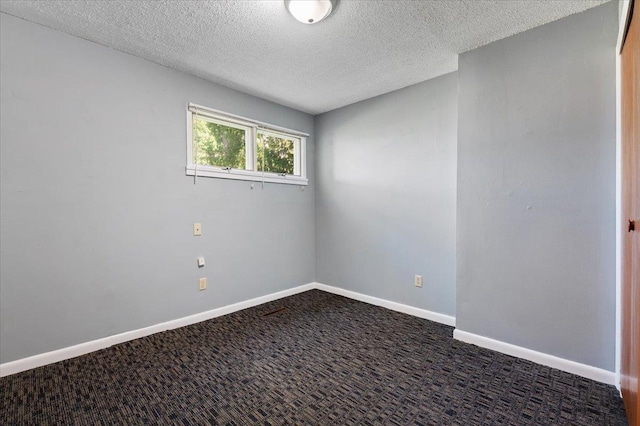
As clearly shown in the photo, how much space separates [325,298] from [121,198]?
2447 millimetres

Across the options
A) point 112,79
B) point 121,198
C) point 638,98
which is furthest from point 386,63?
point 121,198

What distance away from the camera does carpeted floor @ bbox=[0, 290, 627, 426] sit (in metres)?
1.57

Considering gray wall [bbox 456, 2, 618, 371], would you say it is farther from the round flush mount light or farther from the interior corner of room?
the round flush mount light

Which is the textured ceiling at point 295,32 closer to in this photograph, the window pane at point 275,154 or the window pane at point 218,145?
the window pane at point 218,145

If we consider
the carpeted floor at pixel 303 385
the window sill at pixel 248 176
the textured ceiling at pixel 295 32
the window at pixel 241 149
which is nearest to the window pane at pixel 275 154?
the window at pixel 241 149

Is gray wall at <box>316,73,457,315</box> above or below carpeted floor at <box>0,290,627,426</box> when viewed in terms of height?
above

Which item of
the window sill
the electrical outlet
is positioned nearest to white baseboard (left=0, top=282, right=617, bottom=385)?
the electrical outlet

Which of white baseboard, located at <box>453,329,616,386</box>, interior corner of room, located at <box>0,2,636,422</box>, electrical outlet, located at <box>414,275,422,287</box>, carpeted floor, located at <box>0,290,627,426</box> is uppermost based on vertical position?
interior corner of room, located at <box>0,2,636,422</box>

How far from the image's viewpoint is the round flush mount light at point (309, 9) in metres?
1.83

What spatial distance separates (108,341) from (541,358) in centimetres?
332

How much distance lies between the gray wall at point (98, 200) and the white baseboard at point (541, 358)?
7.59ft

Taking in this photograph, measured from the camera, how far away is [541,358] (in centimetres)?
209

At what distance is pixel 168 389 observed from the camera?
1812 mm

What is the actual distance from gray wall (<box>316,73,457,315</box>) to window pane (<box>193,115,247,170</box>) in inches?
46.4
